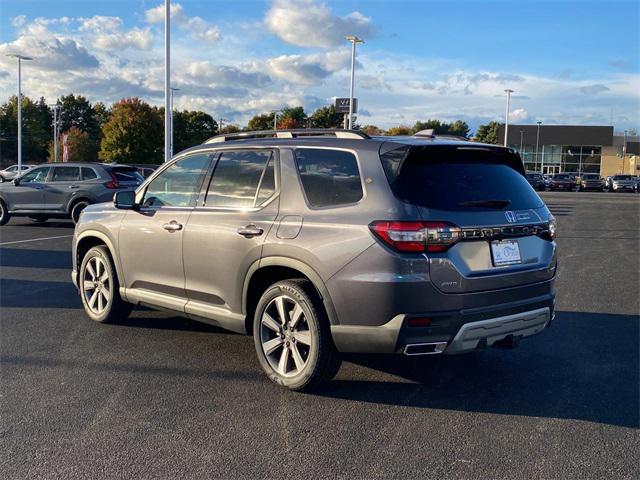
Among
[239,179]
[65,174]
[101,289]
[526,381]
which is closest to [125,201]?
[101,289]

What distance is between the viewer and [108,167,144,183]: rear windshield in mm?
15555

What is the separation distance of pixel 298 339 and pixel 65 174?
13145 mm

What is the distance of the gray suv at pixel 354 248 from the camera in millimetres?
3896

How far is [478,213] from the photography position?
405cm

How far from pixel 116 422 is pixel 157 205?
2287mm

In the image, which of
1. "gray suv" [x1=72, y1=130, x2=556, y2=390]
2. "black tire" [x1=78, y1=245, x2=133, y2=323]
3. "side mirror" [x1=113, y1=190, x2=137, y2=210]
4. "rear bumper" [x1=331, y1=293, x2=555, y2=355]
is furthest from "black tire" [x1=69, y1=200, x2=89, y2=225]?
"rear bumper" [x1=331, y1=293, x2=555, y2=355]

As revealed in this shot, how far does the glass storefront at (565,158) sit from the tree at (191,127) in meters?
46.8

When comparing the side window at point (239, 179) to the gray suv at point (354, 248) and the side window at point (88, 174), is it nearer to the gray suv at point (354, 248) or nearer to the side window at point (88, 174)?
the gray suv at point (354, 248)

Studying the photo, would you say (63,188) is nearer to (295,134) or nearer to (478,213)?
(295,134)

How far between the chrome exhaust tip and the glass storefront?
297ft

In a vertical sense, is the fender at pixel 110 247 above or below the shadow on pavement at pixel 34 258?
above

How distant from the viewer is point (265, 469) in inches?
131

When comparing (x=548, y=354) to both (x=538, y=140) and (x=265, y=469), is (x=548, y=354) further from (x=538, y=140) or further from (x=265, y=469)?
(x=538, y=140)

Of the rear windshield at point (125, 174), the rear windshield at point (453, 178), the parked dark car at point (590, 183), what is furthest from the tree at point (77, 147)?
the rear windshield at point (453, 178)
